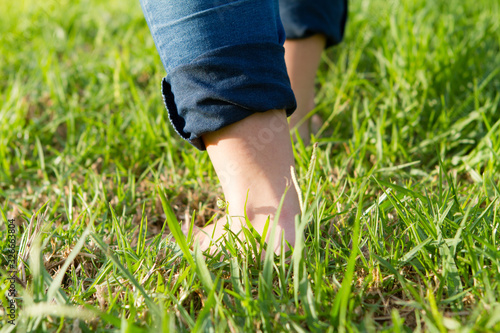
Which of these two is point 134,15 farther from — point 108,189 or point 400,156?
point 400,156

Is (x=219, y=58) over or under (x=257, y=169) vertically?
over

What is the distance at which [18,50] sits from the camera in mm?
1983

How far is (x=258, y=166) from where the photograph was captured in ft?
2.81

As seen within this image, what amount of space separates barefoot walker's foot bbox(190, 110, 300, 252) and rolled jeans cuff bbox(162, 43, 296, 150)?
0.11ft

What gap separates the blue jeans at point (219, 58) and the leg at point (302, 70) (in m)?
0.53

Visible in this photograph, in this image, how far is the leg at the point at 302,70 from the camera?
137 centimetres

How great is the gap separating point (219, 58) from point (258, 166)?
22 centimetres

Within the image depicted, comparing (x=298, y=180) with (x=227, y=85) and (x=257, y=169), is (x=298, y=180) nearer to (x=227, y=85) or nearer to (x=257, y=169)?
(x=257, y=169)

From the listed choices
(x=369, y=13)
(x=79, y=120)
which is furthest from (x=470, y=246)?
(x=369, y=13)

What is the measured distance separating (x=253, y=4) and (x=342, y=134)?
699 mm

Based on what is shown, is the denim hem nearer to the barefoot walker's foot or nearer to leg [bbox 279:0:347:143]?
leg [bbox 279:0:347:143]

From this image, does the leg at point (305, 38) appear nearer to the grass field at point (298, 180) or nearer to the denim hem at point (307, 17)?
the denim hem at point (307, 17)

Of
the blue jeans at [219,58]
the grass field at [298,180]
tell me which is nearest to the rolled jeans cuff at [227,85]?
the blue jeans at [219,58]

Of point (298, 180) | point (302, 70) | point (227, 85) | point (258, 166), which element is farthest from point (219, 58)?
point (302, 70)
